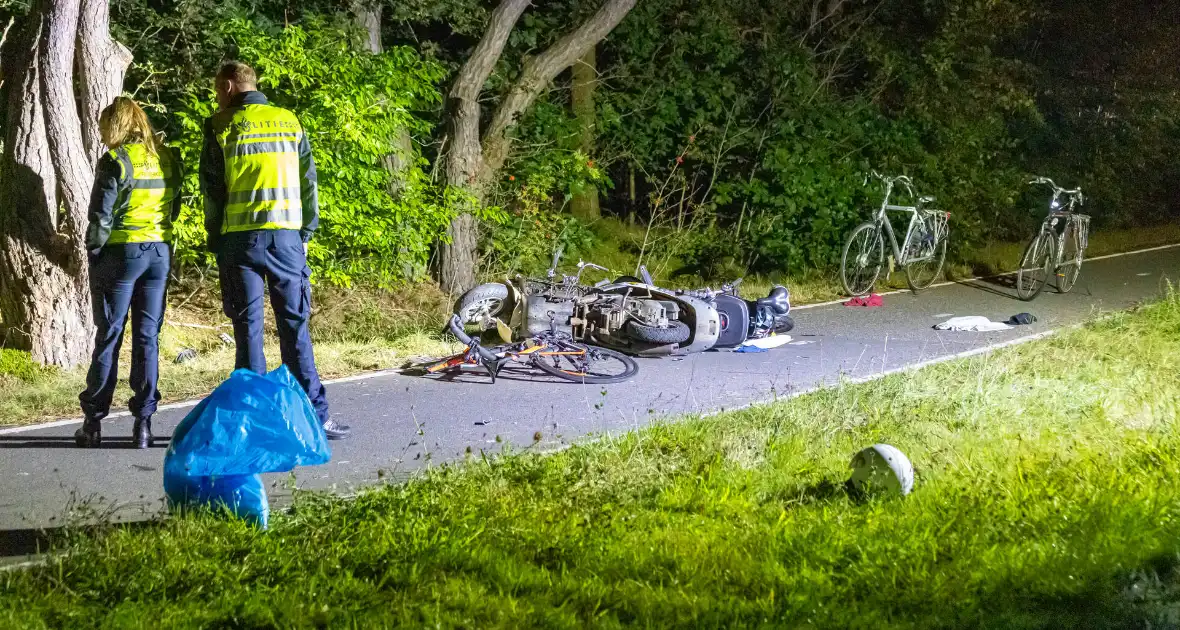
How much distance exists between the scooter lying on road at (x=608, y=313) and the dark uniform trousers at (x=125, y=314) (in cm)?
320

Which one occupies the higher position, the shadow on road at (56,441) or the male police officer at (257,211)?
the male police officer at (257,211)

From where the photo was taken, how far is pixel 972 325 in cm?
1255

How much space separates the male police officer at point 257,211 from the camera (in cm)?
713

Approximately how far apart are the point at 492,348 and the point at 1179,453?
17.0 feet

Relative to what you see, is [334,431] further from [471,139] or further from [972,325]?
[972,325]

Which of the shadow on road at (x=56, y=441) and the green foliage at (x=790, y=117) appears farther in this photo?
the green foliage at (x=790, y=117)

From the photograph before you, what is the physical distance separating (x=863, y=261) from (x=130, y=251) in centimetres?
971

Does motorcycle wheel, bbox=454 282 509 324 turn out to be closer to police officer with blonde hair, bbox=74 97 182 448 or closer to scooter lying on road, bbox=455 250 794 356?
scooter lying on road, bbox=455 250 794 356

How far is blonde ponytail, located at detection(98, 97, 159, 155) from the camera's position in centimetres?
713

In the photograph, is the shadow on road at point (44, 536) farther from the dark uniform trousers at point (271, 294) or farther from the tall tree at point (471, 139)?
the tall tree at point (471, 139)

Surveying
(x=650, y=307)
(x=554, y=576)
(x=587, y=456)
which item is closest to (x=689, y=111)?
(x=650, y=307)

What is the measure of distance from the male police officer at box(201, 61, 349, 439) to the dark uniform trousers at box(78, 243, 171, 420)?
1.29 ft

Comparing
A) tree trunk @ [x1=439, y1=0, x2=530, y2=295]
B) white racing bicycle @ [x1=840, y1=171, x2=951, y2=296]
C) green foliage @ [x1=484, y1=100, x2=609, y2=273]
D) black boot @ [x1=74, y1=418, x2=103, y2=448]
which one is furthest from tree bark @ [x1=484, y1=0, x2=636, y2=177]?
black boot @ [x1=74, y1=418, x2=103, y2=448]

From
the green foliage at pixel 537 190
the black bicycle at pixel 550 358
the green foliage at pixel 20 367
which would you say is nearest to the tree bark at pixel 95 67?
the green foliage at pixel 20 367
